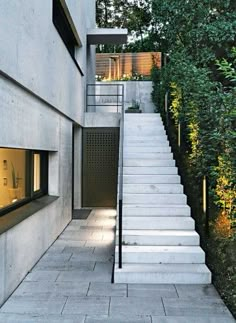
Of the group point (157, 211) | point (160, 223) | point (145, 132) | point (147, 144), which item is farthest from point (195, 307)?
point (145, 132)

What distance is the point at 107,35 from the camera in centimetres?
1102

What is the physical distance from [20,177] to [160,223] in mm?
2223

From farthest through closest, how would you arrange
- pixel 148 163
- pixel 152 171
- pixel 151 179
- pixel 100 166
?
pixel 100 166 < pixel 148 163 < pixel 152 171 < pixel 151 179

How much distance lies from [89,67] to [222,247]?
30.4ft

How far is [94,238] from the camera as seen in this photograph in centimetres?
679

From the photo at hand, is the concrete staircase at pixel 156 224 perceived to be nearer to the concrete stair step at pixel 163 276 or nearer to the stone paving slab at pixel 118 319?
the concrete stair step at pixel 163 276

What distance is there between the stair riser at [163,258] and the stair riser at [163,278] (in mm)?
297

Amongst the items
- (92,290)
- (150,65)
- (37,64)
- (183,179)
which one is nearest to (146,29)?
(150,65)

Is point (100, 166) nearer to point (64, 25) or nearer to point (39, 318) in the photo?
point (64, 25)

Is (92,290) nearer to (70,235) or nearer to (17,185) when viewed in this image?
(17,185)

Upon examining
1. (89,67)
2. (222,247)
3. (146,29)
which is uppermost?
(146,29)

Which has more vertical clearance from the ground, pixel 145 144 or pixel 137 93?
pixel 137 93

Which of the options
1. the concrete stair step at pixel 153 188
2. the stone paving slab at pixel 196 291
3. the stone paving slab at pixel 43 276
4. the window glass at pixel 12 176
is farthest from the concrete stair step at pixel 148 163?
the stone paving slab at pixel 196 291

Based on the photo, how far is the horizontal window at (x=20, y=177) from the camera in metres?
4.43
